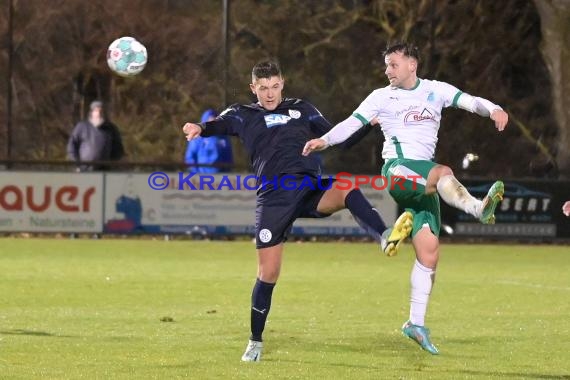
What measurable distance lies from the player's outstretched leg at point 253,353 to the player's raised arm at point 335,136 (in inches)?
48.8

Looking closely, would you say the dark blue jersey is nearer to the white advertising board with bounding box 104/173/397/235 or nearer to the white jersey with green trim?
the white jersey with green trim

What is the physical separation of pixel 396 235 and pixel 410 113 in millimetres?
997

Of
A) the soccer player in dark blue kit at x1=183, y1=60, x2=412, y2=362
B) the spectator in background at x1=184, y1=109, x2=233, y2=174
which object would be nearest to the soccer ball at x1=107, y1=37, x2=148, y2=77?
the soccer player in dark blue kit at x1=183, y1=60, x2=412, y2=362

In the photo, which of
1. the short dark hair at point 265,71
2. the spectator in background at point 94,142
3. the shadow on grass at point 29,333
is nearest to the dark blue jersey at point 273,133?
the short dark hair at point 265,71

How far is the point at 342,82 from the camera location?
24516 millimetres

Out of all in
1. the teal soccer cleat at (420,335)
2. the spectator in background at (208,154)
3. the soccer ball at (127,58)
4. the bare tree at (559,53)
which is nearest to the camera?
the teal soccer cleat at (420,335)

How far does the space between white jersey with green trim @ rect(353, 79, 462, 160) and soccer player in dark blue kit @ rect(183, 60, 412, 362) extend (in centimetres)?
36

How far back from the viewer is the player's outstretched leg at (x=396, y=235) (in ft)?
28.0

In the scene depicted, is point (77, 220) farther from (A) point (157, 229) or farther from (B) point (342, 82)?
(B) point (342, 82)

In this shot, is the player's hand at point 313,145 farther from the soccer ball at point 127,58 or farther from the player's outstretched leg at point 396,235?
the soccer ball at point 127,58

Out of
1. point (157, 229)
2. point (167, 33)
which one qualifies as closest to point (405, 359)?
point (157, 229)

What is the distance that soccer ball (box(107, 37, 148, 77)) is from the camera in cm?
1294

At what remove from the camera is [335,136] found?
29.4 ft

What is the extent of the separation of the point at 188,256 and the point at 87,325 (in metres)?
7.48
